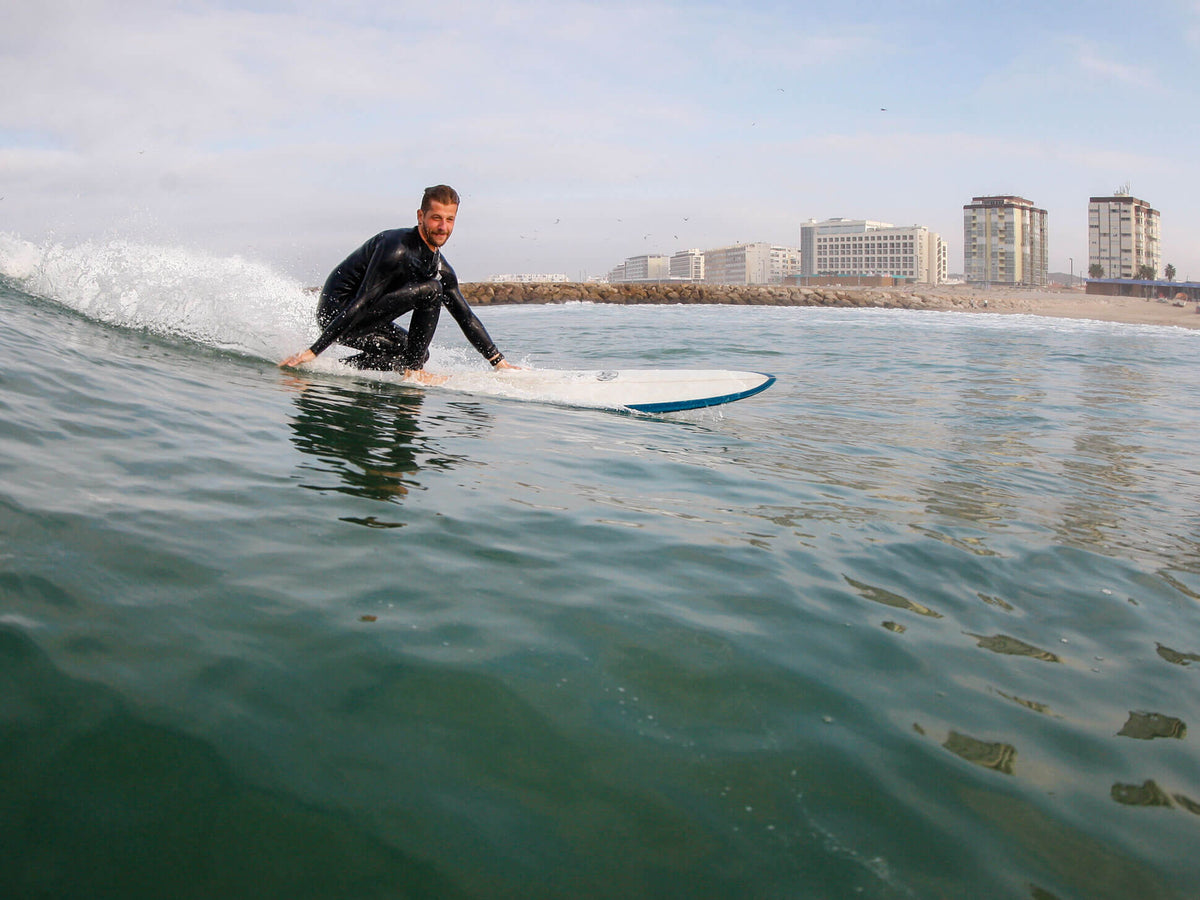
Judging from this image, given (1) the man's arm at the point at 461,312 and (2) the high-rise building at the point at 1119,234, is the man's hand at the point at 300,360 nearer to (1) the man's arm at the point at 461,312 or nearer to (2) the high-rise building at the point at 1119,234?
(1) the man's arm at the point at 461,312

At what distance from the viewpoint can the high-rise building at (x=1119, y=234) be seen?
124562 mm

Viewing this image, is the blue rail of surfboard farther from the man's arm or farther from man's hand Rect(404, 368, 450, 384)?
man's hand Rect(404, 368, 450, 384)

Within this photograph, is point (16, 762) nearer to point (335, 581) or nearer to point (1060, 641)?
point (335, 581)

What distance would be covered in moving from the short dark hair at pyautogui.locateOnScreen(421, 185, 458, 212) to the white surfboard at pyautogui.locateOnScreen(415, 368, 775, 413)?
5.58 feet

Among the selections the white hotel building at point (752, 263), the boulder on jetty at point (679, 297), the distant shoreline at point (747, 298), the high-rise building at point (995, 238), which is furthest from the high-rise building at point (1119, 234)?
the boulder on jetty at point (679, 297)

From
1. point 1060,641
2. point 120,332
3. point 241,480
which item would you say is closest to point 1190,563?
point 1060,641

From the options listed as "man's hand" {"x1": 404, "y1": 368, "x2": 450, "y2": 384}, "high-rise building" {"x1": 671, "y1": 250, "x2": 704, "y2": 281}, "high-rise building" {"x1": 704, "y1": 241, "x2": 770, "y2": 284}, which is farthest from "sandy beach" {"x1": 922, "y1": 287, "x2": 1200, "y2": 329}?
"high-rise building" {"x1": 671, "y1": 250, "x2": 704, "y2": 281}

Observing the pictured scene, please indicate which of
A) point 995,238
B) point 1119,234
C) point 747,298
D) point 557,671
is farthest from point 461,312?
point 1119,234

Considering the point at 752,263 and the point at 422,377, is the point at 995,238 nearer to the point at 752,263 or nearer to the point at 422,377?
the point at 752,263

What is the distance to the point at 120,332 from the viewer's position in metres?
7.96

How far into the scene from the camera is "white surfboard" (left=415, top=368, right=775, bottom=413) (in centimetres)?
750

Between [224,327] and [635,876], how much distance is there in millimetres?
9028

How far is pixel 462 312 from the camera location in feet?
24.7

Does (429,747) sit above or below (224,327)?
below
